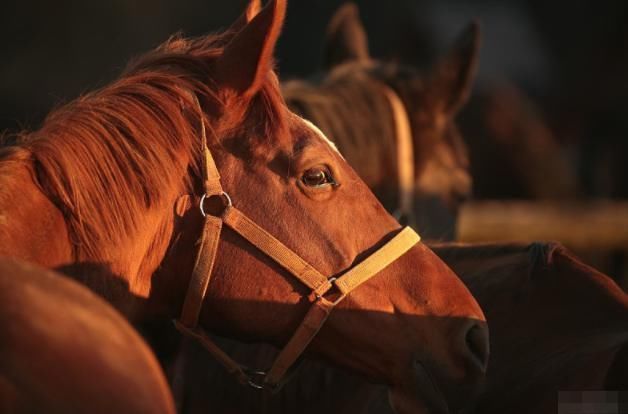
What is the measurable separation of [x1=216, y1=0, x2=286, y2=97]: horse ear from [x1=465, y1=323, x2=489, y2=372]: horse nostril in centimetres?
85

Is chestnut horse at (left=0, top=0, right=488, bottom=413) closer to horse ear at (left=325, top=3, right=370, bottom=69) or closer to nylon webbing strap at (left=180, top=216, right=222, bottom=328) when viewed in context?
nylon webbing strap at (left=180, top=216, right=222, bottom=328)

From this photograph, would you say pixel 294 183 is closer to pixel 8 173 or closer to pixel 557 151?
pixel 8 173

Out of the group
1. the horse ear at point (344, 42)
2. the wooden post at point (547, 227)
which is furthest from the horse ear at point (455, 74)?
the wooden post at point (547, 227)

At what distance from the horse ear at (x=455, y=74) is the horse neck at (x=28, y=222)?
9.12 feet

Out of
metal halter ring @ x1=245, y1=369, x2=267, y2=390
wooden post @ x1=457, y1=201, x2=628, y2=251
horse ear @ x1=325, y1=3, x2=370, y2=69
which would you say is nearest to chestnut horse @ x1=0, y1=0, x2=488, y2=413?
metal halter ring @ x1=245, y1=369, x2=267, y2=390

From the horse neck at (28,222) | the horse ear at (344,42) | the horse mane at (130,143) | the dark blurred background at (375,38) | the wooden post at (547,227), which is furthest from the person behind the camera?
the dark blurred background at (375,38)

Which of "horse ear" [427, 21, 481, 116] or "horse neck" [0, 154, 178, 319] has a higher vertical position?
"horse neck" [0, 154, 178, 319]

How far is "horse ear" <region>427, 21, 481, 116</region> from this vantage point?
4.74 metres

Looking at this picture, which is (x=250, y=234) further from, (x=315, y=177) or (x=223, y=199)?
(x=315, y=177)

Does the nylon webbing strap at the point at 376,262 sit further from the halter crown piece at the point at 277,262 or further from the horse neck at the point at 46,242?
the horse neck at the point at 46,242

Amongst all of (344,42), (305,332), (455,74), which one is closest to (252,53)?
(305,332)

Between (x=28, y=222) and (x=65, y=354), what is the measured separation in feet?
2.37

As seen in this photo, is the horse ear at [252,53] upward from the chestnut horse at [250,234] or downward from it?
upward

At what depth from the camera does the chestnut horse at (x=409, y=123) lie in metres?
4.44
